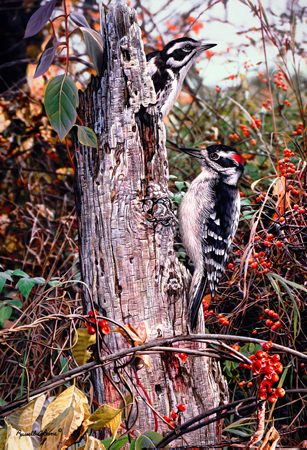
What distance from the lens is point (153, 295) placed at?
1023 millimetres

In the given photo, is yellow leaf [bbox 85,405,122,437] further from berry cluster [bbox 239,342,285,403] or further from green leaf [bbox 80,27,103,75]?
green leaf [bbox 80,27,103,75]

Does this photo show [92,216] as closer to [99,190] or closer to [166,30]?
[99,190]

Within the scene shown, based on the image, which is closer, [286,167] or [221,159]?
[221,159]

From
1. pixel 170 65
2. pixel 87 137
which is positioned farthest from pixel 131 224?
pixel 170 65

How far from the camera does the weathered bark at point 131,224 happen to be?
1013 millimetres

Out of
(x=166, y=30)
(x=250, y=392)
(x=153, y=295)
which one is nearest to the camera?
(x=153, y=295)

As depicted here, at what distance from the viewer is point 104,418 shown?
0.79 metres

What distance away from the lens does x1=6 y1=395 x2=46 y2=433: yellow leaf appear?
76cm

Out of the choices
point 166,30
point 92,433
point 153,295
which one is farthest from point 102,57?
point 166,30

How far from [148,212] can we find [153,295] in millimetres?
230

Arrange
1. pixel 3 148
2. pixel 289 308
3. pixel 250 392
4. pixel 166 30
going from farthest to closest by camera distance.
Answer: pixel 3 148 → pixel 166 30 → pixel 289 308 → pixel 250 392

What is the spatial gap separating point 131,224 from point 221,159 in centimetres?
47

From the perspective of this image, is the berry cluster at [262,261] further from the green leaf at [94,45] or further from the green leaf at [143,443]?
the green leaf at [94,45]

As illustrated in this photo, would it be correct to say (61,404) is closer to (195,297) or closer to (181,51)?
(195,297)
